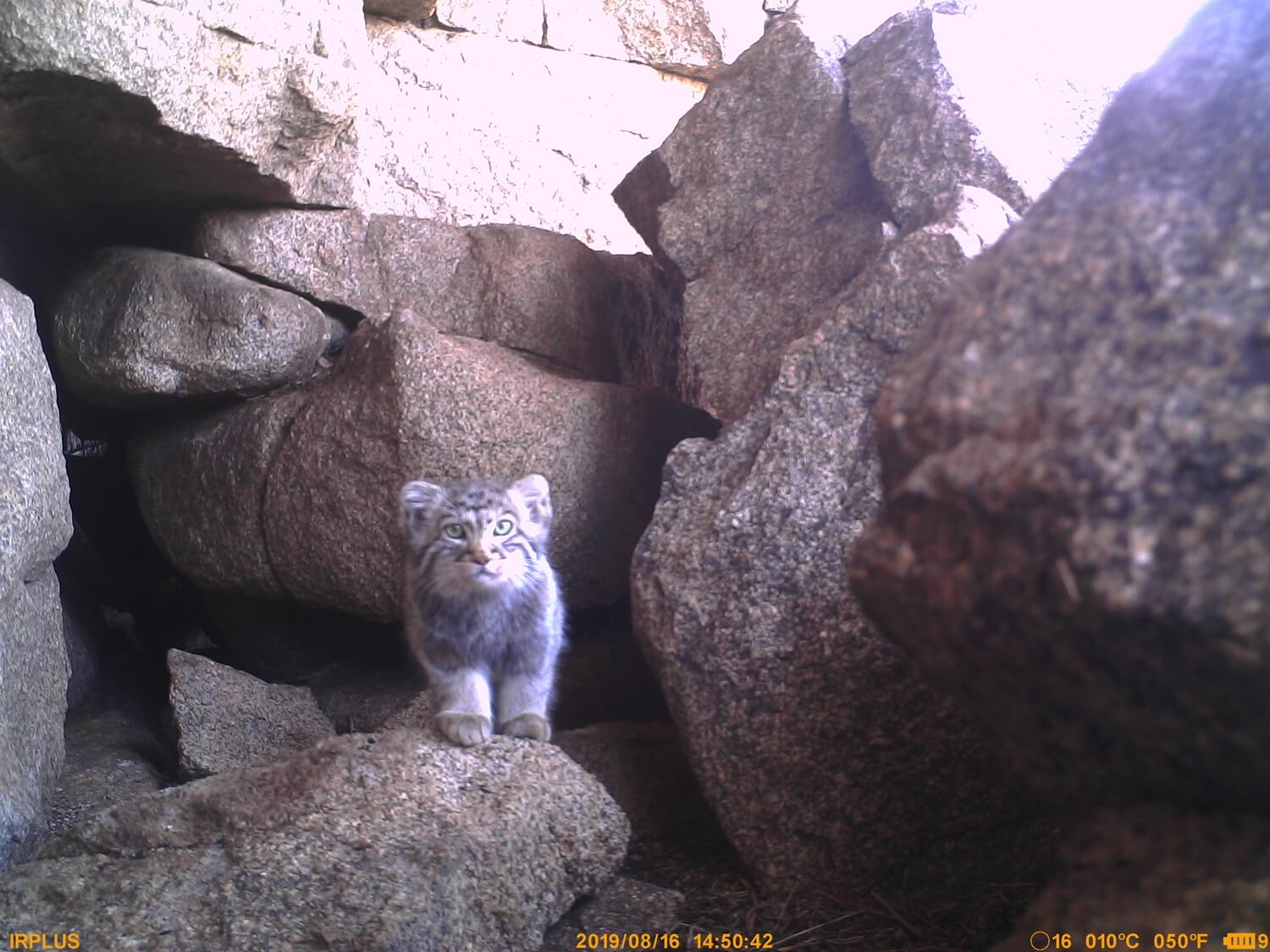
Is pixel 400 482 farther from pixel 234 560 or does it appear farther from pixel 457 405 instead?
pixel 234 560

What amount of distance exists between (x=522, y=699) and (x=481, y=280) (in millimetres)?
2212

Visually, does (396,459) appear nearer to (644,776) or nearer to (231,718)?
(231,718)

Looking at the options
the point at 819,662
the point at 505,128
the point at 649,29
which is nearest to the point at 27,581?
the point at 819,662

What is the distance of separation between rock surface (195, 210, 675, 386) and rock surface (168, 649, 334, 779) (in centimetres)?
178

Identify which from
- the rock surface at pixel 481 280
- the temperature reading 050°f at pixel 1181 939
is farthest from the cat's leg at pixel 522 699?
the temperature reading 050°f at pixel 1181 939

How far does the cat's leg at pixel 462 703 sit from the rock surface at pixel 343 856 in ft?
0.28

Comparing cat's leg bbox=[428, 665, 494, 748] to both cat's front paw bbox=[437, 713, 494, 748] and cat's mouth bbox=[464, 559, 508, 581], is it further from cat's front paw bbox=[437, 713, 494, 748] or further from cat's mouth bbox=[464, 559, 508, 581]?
cat's mouth bbox=[464, 559, 508, 581]

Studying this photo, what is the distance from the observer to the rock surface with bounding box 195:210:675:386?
5297mm

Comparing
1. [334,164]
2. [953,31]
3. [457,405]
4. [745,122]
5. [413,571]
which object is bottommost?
[413,571]

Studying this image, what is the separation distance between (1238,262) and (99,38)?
3802mm

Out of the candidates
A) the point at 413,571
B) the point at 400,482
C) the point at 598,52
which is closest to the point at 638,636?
the point at 413,571

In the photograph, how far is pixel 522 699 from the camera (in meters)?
4.13

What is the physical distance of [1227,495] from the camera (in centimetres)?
158

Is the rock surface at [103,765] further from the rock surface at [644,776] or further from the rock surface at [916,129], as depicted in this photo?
the rock surface at [916,129]
